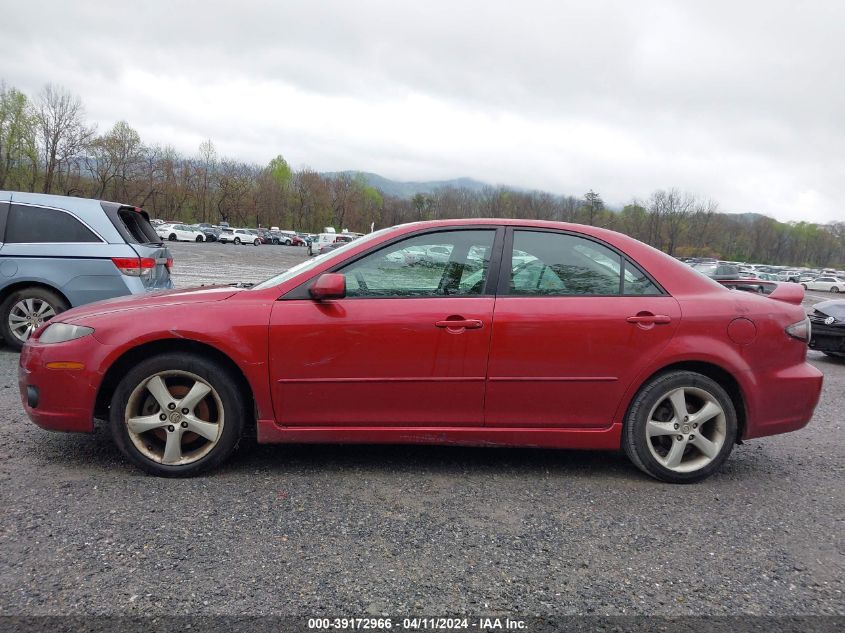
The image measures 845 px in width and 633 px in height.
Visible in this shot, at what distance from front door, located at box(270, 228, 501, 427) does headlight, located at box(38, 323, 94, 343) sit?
1088mm

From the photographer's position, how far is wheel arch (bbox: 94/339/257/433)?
11.1 feet

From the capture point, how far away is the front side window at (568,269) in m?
3.52

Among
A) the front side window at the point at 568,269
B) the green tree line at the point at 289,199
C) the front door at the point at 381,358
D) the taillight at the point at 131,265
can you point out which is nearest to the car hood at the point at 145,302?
the front door at the point at 381,358

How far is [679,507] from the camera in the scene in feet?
10.5

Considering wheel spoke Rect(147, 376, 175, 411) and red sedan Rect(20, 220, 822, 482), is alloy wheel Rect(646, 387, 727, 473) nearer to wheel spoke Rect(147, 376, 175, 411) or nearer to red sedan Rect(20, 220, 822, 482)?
red sedan Rect(20, 220, 822, 482)

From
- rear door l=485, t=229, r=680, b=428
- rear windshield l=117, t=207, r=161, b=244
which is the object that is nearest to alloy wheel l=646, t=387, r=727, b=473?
rear door l=485, t=229, r=680, b=428

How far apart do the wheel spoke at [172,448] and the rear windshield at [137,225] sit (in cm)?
407

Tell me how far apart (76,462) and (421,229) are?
8.09 ft

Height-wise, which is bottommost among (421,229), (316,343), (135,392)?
(135,392)

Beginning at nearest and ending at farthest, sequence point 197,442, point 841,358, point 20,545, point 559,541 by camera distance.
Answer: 1. point 20,545
2. point 559,541
3. point 197,442
4. point 841,358

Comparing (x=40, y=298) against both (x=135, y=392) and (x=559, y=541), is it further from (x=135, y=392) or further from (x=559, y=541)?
(x=559, y=541)

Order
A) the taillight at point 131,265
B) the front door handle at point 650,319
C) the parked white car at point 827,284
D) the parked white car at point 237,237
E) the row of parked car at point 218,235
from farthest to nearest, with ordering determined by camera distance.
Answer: the parked white car at point 237,237
the row of parked car at point 218,235
the parked white car at point 827,284
the taillight at point 131,265
the front door handle at point 650,319

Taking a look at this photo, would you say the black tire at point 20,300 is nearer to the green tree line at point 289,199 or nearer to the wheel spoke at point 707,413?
the wheel spoke at point 707,413

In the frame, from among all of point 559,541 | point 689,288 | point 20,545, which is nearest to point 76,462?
point 20,545
